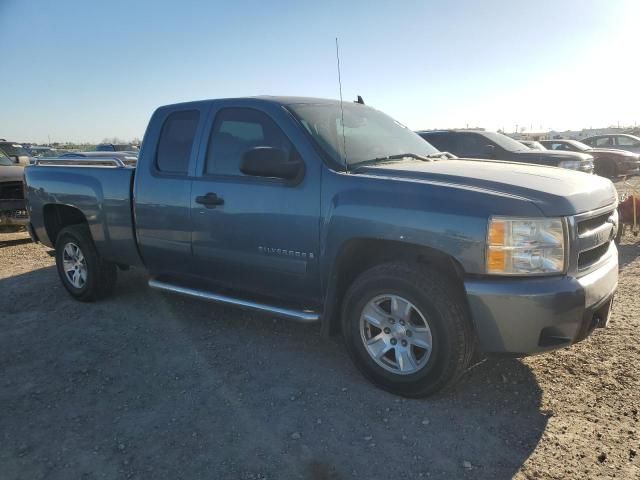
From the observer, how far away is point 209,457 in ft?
9.13

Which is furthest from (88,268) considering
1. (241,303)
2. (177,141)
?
(241,303)

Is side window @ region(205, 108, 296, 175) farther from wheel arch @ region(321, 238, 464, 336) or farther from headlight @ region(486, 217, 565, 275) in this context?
headlight @ region(486, 217, 565, 275)

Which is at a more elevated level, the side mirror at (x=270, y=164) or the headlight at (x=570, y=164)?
the side mirror at (x=270, y=164)

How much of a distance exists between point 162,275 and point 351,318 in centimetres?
214

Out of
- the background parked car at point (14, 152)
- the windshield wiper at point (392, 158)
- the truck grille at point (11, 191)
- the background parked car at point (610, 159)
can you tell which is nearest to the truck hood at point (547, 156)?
the background parked car at point (610, 159)

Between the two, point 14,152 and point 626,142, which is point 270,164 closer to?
point 14,152

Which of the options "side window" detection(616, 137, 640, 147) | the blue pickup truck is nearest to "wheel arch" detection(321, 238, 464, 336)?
the blue pickup truck

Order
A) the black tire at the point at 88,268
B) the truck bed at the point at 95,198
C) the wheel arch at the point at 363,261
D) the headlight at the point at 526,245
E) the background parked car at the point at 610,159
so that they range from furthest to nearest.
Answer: the background parked car at the point at 610,159 → the black tire at the point at 88,268 → the truck bed at the point at 95,198 → the wheel arch at the point at 363,261 → the headlight at the point at 526,245

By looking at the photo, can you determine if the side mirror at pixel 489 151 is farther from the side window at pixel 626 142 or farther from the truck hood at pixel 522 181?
the side window at pixel 626 142

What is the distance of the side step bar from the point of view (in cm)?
362

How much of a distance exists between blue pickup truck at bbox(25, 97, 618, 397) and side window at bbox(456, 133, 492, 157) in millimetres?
6137

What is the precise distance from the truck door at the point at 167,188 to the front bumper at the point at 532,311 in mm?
2448

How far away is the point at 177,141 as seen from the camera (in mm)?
4516

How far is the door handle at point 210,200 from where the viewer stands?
400 cm
